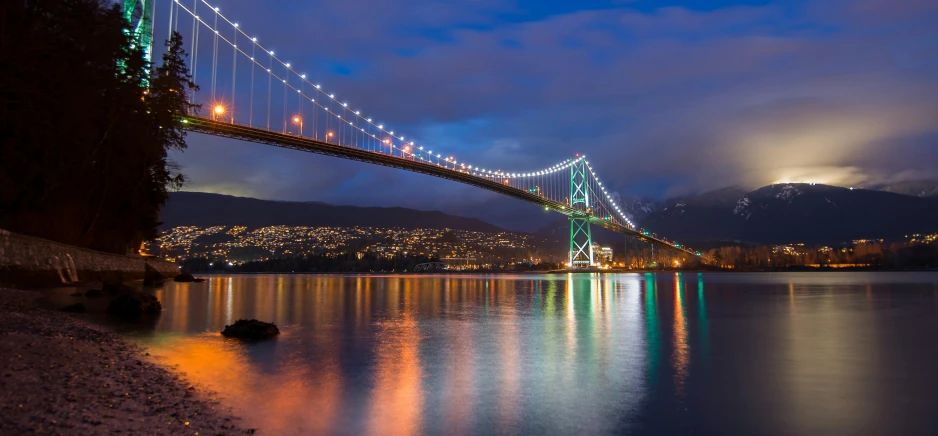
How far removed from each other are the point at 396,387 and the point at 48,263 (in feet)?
51.6

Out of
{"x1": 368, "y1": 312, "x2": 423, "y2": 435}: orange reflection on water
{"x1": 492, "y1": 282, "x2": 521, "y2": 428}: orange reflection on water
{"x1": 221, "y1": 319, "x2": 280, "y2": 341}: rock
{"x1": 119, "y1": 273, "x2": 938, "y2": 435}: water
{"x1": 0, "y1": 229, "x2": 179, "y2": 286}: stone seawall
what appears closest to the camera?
{"x1": 368, "y1": 312, "x2": 423, "y2": 435}: orange reflection on water

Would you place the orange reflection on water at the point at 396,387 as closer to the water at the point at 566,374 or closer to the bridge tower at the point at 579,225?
the water at the point at 566,374

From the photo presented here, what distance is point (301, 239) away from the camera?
108 m

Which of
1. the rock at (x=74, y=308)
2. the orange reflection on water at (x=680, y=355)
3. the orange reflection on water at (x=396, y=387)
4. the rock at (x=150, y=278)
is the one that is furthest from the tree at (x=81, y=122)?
the orange reflection on water at (x=680, y=355)

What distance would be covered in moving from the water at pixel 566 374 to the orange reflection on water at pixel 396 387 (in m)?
0.02

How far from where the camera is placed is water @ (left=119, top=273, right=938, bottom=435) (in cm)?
497

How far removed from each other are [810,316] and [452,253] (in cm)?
8703

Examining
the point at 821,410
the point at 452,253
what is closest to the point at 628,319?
the point at 821,410

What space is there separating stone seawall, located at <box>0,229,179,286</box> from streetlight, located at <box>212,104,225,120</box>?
27.0 ft

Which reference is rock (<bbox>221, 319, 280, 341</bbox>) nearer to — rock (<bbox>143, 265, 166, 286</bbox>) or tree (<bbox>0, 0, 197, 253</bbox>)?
tree (<bbox>0, 0, 197, 253</bbox>)

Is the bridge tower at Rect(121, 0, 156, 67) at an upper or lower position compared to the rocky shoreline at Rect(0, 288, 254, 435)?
upper

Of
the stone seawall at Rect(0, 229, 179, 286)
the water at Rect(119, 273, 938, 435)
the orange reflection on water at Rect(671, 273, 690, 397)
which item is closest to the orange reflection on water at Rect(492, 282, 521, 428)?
the water at Rect(119, 273, 938, 435)

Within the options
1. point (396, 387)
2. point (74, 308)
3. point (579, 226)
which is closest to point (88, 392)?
point (396, 387)

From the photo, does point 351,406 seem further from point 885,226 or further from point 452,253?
point 885,226
